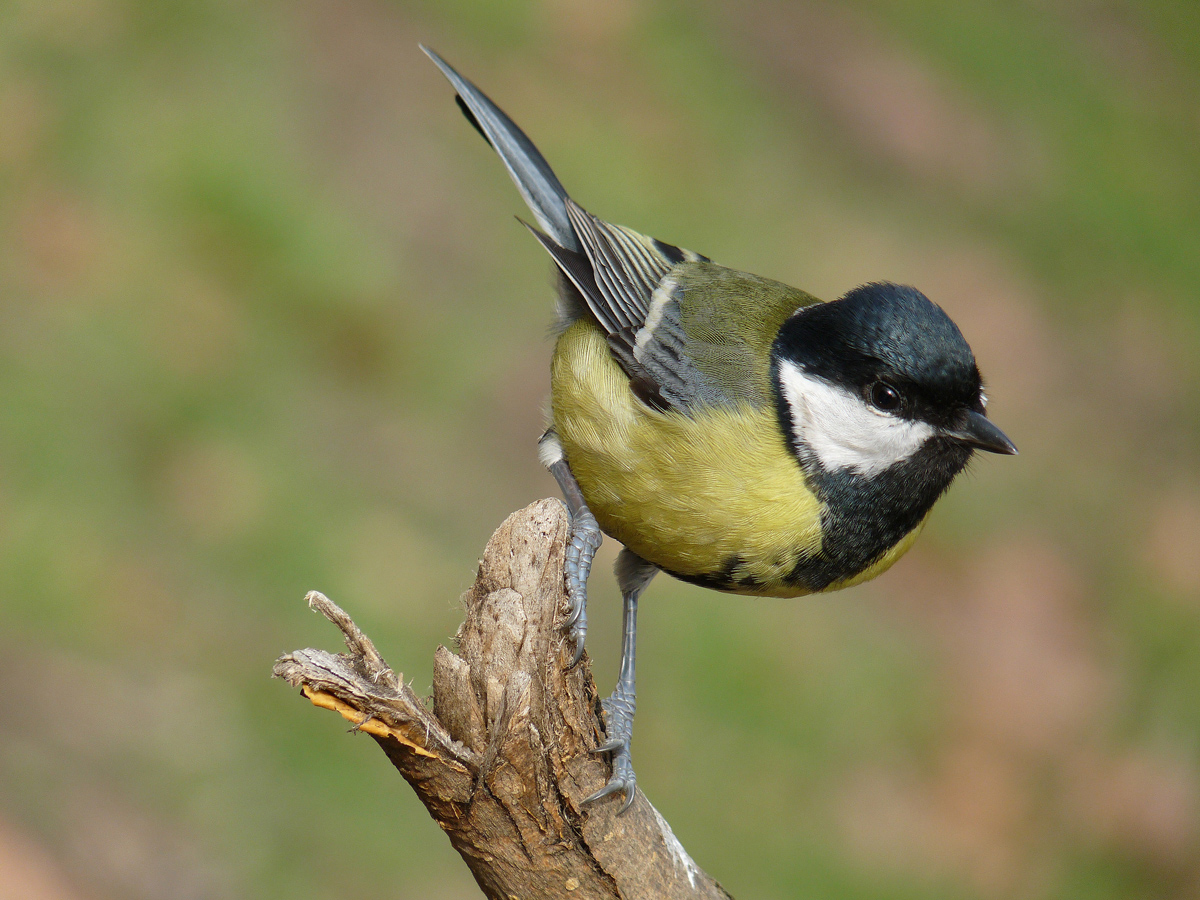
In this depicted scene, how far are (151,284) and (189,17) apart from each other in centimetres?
149

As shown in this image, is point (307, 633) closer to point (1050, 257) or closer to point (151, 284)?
point (151, 284)

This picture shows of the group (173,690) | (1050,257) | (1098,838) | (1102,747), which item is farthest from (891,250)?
(173,690)

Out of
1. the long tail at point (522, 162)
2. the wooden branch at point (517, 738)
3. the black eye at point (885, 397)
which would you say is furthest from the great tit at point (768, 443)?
the long tail at point (522, 162)

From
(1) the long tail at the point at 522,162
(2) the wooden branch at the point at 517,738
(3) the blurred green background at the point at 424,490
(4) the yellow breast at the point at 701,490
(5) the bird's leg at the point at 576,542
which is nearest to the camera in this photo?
(2) the wooden branch at the point at 517,738

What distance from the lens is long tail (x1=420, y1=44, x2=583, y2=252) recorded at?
3.11 m

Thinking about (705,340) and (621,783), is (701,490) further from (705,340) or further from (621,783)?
(621,783)

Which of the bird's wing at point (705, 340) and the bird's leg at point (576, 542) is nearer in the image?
the bird's leg at point (576, 542)

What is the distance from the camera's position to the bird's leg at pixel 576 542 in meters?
2.12

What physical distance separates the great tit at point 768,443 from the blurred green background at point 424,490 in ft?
4.39

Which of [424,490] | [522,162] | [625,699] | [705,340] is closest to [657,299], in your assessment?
[705,340]

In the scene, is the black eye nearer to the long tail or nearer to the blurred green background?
the long tail

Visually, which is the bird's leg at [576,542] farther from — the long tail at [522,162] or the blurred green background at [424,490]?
the blurred green background at [424,490]

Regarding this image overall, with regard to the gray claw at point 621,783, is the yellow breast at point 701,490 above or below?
above

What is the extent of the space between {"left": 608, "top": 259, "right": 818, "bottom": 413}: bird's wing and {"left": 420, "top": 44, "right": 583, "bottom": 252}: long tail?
0.36 m
